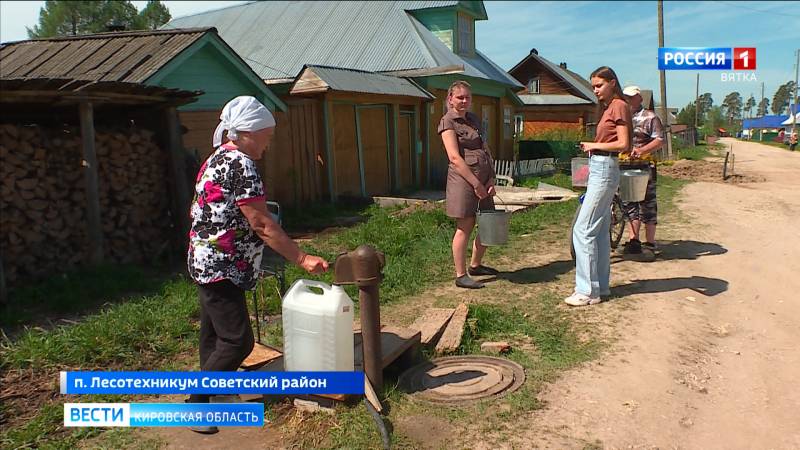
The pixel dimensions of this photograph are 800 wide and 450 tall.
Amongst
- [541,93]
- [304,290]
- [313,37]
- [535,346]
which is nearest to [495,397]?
[535,346]

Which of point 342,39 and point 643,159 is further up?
point 342,39

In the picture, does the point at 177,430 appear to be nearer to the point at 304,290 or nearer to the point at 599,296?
the point at 304,290

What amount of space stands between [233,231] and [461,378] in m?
1.71

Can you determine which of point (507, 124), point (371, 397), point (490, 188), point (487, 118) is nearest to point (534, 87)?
point (507, 124)

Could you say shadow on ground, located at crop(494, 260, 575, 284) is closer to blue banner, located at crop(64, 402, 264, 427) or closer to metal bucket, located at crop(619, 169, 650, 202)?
metal bucket, located at crop(619, 169, 650, 202)

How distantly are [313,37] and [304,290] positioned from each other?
658 inches

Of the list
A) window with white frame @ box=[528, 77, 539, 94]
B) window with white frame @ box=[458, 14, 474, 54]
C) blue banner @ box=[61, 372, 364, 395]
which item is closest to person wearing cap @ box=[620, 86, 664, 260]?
blue banner @ box=[61, 372, 364, 395]

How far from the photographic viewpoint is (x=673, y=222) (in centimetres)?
902

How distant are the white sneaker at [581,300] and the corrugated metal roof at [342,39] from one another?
11.7 meters

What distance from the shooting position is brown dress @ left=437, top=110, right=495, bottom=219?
5387 millimetres

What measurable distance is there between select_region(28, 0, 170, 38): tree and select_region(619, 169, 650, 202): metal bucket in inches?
1371

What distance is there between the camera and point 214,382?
294cm

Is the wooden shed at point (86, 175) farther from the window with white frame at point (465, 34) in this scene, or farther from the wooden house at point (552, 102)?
the wooden house at point (552, 102)

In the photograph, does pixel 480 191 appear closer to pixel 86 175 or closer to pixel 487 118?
pixel 86 175
